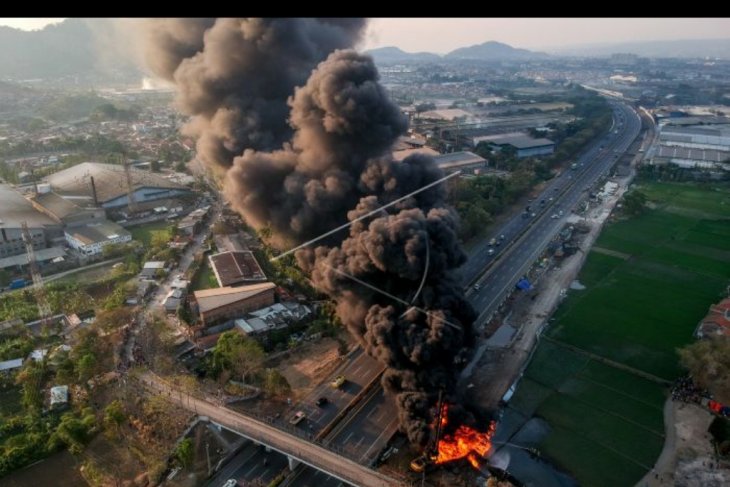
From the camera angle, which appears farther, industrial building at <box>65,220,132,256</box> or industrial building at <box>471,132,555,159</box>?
industrial building at <box>471,132,555,159</box>

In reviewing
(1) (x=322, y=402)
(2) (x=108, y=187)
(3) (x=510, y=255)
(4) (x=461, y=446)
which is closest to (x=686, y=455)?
(4) (x=461, y=446)

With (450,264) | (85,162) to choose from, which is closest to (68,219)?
(85,162)

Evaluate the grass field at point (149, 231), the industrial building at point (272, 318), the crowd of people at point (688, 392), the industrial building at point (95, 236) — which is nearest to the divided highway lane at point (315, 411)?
the industrial building at point (272, 318)

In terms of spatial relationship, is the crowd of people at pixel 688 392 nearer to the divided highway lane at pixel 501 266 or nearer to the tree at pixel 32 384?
the divided highway lane at pixel 501 266

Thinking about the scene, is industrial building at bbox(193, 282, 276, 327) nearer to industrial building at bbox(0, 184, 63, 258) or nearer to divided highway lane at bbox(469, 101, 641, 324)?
divided highway lane at bbox(469, 101, 641, 324)

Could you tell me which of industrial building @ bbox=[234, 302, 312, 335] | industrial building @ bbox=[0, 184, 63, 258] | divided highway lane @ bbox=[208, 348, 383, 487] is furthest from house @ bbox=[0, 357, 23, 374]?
industrial building @ bbox=[0, 184, 63, 258]
